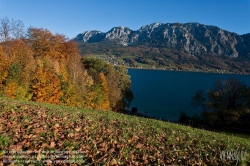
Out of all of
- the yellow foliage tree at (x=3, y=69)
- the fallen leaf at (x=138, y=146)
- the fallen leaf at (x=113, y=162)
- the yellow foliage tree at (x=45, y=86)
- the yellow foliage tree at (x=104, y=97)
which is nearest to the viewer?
Answer: the fallen leaf at (x=113, y=162)

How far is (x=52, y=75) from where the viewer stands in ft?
125

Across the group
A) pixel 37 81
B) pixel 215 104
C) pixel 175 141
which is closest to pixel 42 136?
pixel 175 141

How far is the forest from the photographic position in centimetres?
3506

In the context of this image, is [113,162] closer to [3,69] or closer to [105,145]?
[105,145]

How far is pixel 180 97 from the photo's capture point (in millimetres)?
99625

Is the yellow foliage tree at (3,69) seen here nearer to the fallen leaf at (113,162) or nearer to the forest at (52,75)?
the forest at (52,75)

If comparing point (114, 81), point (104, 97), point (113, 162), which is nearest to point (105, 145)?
point (113, 162)

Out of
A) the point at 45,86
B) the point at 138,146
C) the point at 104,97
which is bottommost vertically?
the point at 104,97

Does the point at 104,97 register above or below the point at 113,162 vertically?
below

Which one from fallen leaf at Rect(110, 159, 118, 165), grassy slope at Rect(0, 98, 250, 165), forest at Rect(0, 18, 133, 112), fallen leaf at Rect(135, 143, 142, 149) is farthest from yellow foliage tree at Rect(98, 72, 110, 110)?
fallen leaf at Rect(110, 159, 118, 165)

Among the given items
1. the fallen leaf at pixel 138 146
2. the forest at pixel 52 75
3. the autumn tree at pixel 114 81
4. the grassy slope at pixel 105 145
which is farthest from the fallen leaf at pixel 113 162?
the autumn tree at pixel 114 81

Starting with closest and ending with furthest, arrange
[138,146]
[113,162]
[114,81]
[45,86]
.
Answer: [113,162] → [138,146] → [45,86] → [114,81]

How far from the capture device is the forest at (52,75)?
35062mm

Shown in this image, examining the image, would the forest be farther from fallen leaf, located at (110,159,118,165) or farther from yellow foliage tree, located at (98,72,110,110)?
fallen leaf, located at (110,159,118,165)
